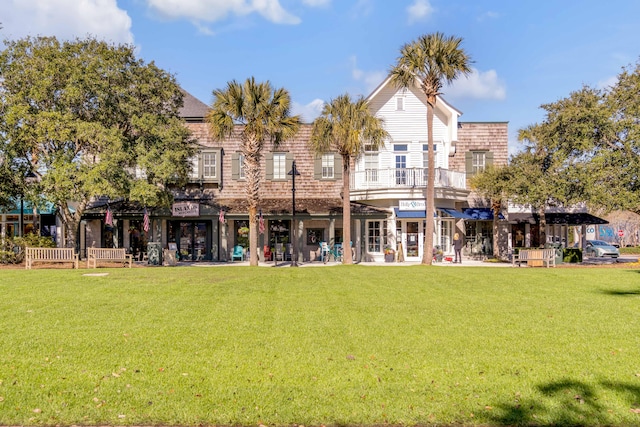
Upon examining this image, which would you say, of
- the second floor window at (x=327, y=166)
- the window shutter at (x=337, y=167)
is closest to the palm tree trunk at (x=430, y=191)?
the window shutter at (x=337, y=167)

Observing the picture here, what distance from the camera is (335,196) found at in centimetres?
3077

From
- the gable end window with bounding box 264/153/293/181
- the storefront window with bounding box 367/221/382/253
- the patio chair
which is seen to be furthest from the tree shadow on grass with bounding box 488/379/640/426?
the gable end window with bounding box 264/153/293/181

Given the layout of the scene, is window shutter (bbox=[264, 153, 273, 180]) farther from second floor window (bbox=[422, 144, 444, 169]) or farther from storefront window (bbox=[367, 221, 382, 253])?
second floor window (bbox=[422, 144, 444, 169])

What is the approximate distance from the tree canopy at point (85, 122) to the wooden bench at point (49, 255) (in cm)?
208

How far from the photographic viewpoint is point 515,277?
57.4ft

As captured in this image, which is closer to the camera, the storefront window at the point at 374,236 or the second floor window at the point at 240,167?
the storefront window at the point at 374,236

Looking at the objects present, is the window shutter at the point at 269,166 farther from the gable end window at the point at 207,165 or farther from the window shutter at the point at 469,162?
the window shutter at the point at 469,162

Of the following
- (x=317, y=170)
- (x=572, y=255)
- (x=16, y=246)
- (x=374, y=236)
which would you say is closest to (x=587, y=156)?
(x=572, y=255)

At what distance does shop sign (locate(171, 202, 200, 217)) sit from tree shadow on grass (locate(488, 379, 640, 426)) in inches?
920

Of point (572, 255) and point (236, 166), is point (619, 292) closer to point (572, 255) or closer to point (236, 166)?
point (572, 255)

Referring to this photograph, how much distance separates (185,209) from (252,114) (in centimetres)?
740

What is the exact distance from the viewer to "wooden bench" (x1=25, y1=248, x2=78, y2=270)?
21.1 metres

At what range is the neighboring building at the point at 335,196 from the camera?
2833 cm

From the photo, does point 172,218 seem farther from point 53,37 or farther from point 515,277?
point 515,277
